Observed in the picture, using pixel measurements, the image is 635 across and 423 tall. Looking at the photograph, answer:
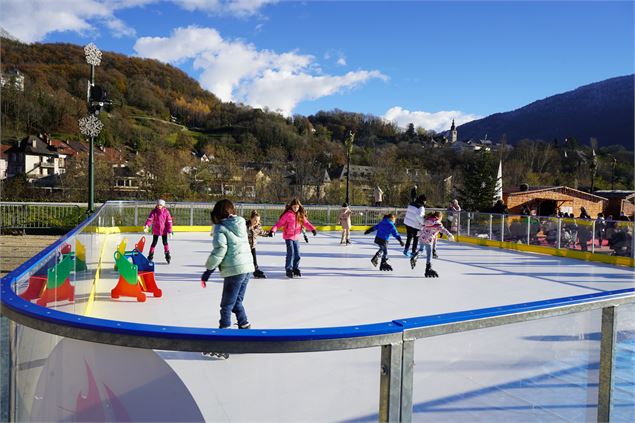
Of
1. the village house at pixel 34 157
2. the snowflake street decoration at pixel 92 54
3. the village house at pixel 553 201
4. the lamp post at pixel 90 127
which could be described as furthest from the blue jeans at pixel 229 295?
the village house at pixel 34 157

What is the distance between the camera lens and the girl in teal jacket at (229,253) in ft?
15.2

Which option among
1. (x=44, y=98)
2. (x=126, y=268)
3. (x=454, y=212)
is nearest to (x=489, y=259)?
(x=454, y=212)

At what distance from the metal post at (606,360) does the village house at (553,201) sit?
2570cm

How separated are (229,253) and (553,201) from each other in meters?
29.4

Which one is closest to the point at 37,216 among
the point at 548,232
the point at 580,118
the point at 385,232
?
→ the point at 385,232

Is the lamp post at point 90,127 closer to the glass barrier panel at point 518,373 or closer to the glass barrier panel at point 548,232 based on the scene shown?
the glass barrier panel at point 548,232

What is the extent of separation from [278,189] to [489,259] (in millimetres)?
29569

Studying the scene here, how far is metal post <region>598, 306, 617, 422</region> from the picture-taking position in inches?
101

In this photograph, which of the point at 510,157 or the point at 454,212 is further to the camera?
the point at 510,157

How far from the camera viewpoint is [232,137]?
119250mm

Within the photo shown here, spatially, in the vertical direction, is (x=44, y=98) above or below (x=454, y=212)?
above

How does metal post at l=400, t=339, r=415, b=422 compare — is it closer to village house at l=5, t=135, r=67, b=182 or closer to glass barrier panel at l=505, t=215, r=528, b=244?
glass barrier panel at l=505, t=215, r=528, b=244

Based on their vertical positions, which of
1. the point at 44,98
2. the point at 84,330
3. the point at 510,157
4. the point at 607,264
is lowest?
the point at 607,264

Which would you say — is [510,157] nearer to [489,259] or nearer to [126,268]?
[489,259]
